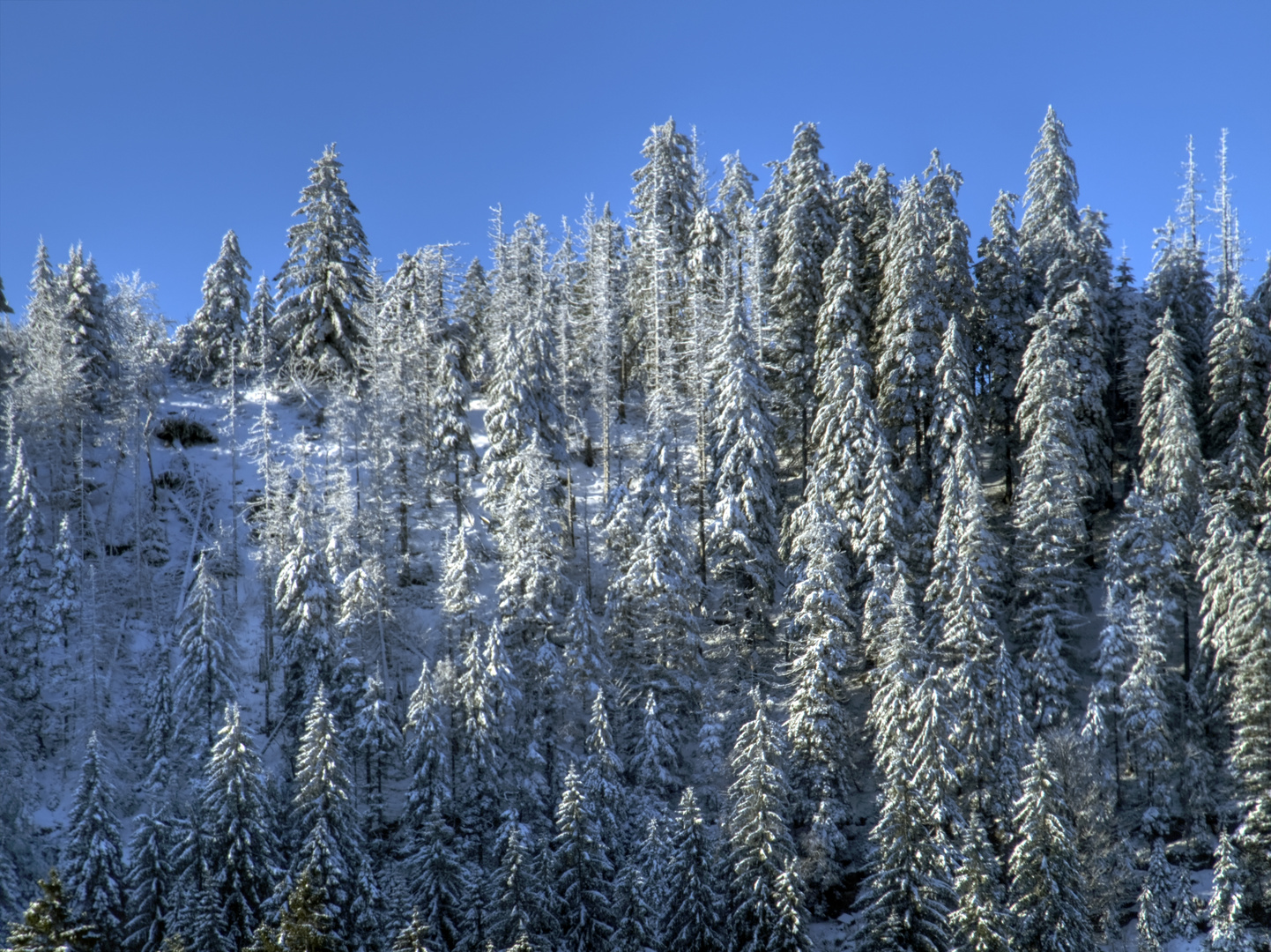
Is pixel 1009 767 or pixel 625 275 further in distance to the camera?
pixel 625 275

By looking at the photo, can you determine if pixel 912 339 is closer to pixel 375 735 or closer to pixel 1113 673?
pixel 1113 673

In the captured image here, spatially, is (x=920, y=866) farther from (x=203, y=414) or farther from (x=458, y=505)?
(x=203, y=414)

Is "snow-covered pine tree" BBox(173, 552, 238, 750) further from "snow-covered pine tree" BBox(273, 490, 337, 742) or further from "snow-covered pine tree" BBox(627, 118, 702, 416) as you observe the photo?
"snow-covered pine tree" BBox(627, 118, 702, 416)

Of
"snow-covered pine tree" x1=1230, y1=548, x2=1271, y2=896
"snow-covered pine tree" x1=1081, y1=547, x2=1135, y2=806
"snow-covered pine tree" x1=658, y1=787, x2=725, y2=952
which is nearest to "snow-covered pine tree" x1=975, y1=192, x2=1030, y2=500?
"snow-covered pine tree" x1=1081, y1=547, x2=1135, y2=806

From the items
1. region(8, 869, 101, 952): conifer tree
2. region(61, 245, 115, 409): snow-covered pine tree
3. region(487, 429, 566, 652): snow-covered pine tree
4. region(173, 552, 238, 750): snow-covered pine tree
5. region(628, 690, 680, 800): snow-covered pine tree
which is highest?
region(61, 245, 115, 409): snow-covered pine tree

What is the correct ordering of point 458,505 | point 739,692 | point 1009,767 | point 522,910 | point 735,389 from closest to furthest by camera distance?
1. point 522,910
2. point 1009,767
3. point 739,692
4. point 735,389
5. point 458,505

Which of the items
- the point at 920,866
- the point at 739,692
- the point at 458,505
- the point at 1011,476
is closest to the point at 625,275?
the point at 458,505

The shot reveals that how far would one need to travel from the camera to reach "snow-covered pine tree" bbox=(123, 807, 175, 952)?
31234 millimetres

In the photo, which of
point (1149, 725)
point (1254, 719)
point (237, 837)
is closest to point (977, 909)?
point (1149, 725)

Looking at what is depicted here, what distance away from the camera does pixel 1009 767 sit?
36469 mm

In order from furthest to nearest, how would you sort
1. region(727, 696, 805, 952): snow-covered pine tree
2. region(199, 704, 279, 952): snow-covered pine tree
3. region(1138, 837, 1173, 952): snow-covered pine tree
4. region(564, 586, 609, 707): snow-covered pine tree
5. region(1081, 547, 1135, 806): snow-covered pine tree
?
region(564, 586, 609, 707): snow-covered pine tree, region(1081, 547, 1135, 806): snow-covered pine tree, region(1138, 837, 1173, 952): snow-covered pine tree, region(199, 704, 279, 952): snow-covered pine tree, region(727, 696, 805, 952): snow-covered pine tree

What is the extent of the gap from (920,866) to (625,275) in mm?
52290

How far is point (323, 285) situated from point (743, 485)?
31887mm

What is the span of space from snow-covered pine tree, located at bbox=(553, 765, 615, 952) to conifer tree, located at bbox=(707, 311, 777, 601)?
15.3 metres
